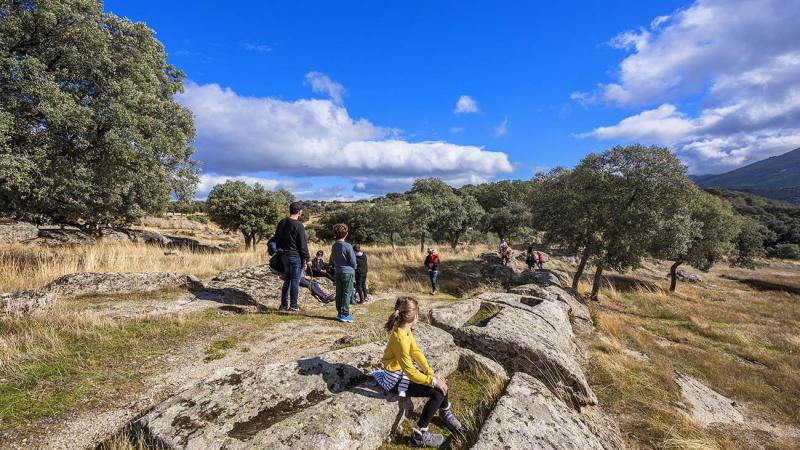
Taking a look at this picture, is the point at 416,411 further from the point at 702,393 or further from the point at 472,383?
the point at 702,393

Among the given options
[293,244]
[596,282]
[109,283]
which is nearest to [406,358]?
[293,244]

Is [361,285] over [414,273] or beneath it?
over

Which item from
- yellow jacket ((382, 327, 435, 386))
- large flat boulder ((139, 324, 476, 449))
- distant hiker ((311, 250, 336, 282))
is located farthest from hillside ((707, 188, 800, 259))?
large flat boulder ((139, 324, 476, 449))

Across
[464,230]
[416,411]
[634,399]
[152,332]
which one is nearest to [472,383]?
[416,411]

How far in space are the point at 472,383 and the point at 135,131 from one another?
12323 mm

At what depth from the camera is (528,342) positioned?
675 cm

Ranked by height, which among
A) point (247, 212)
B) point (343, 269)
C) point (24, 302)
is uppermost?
point (247, 212)

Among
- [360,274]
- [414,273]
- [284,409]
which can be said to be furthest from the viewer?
[414,273]

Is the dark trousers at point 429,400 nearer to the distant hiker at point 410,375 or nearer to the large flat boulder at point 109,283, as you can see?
the distant hiker at point 410,375

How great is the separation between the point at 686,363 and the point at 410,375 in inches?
510

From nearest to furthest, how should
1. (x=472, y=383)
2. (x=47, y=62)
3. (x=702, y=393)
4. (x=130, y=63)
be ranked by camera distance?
(x=472, y=383)
(x=702, y=393)
(x=47, y=62)
(x=130, y=63)

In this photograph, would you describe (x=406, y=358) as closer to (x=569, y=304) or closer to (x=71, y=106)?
(x=569, y=304)

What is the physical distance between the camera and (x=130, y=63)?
12.1 metres

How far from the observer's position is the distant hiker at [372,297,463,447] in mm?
4352
